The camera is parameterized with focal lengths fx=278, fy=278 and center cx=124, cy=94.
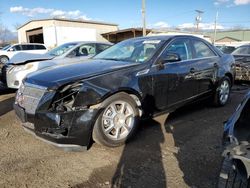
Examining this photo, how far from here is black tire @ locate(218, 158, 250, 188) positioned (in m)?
2.06

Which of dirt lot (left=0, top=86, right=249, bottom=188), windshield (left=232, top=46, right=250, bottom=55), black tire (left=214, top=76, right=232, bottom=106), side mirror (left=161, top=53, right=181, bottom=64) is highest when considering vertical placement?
side mirror (left=161, top=53, right=181, bottom=64)

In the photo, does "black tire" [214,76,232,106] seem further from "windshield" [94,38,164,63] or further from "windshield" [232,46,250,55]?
"windshield" [232,46,250,55]

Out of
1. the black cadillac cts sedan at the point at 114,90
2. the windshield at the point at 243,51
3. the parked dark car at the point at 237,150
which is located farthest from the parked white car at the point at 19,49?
the parked dark car at the point at 237,150

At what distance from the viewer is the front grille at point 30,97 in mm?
3649

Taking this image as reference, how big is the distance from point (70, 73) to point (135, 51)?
4.79 ft

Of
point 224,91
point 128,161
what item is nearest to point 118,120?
point 128,161

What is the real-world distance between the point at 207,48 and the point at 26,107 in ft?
12.7

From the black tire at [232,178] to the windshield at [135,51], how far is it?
246 centimetres

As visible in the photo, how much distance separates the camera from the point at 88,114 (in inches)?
139

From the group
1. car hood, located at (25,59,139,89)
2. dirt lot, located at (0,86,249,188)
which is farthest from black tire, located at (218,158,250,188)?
car hood, located at (25,59,139,89)

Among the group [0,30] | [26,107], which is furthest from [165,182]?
[0,30]

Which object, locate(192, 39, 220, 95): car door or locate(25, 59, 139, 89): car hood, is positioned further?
locate(192, 39, 220, 95): car door

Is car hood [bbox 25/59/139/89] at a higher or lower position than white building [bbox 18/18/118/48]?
lower

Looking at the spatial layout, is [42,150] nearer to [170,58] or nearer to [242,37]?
[170,58]
